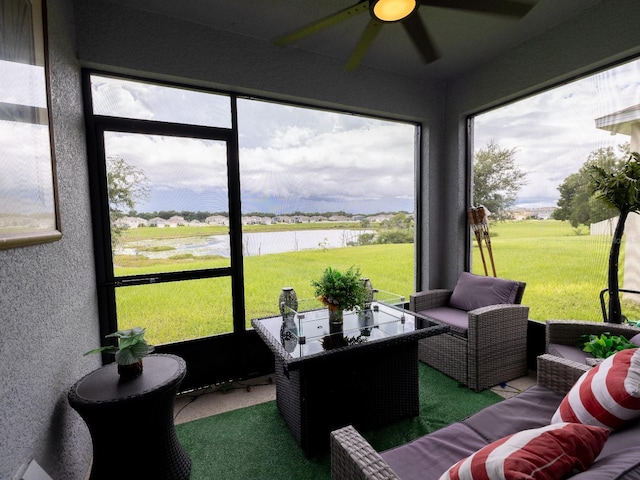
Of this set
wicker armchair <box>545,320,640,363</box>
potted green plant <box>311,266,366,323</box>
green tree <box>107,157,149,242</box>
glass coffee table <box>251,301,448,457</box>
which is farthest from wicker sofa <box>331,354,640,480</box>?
green tree <box>107,157,149,242</box>

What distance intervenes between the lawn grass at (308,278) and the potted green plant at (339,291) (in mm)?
848

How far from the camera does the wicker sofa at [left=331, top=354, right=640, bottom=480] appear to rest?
0.80m

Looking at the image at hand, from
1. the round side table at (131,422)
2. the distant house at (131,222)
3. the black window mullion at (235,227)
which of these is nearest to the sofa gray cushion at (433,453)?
the round side table at (131,422)

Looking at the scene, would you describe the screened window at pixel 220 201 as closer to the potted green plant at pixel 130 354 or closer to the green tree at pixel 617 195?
the potted green plant at pixel 130 354

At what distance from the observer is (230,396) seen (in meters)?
2.55

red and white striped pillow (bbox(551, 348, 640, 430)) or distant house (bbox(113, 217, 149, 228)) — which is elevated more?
distant house (bbox(113, 217, 149, 228))

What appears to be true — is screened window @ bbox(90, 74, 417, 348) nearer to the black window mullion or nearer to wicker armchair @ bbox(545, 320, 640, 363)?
the black window mullion

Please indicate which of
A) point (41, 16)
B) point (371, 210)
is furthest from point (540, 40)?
point (41, 16)

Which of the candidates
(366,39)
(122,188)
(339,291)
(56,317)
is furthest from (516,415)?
(122,188)

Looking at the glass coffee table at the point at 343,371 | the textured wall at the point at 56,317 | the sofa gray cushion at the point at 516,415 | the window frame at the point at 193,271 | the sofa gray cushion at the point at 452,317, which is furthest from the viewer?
the sofa gray cushion at the point at 452,317

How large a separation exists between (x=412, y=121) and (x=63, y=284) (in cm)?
362

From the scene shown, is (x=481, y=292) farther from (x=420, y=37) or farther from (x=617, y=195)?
(x=420, y=37)

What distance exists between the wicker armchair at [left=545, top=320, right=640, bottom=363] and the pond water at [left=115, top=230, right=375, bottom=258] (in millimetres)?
1907

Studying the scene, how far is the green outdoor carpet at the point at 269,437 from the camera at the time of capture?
5.78 feet
